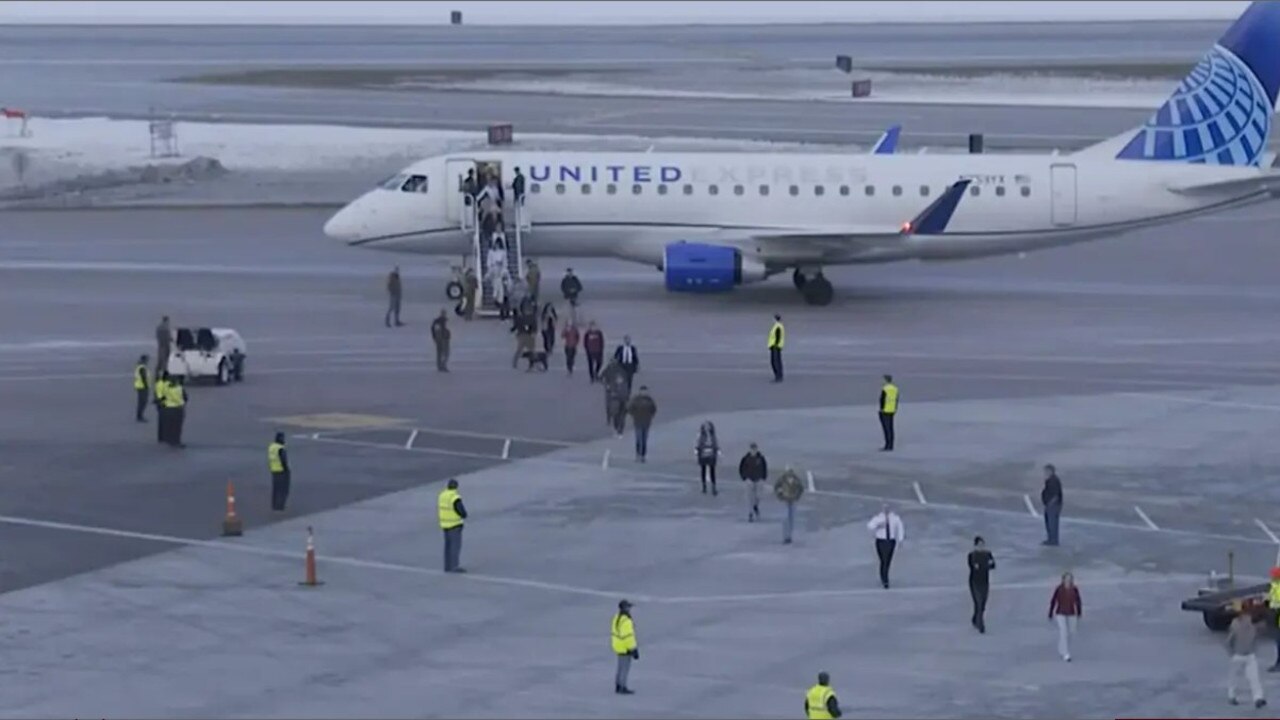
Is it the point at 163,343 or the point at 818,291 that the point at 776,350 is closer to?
the point at 163,343

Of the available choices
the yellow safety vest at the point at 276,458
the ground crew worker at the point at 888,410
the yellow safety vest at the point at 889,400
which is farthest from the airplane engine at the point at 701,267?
the yellow safety vest at the point at 276,458

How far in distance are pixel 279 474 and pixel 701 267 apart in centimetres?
2381

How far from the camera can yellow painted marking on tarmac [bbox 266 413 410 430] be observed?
46156 millimetres

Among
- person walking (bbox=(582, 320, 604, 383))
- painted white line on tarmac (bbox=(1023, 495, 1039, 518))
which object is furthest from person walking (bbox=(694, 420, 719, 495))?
person walking (bbox=(582, 320, 604, 383))

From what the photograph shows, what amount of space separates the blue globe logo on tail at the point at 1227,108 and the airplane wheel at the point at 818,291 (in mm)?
7727

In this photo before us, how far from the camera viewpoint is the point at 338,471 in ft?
138

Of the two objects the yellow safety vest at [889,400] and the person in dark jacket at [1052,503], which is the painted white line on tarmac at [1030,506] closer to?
the person in dark jacket at [1052,503]

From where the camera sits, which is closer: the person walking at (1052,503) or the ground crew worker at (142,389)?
the person walking at (1052,503)

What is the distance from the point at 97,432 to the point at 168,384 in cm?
235

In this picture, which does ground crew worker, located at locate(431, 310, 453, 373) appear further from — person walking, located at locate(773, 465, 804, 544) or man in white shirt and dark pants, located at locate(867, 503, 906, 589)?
man in white shirt and dark pants, located at locate(867, 503, 906, 589)

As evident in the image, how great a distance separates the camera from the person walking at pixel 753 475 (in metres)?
38.1

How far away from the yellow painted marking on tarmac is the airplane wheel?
18038 mm

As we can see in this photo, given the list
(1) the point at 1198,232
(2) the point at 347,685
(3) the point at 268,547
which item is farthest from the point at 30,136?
(2) the point at 347,685

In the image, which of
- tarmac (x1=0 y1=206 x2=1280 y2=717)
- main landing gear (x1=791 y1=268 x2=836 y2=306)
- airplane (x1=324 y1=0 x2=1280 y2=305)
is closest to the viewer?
tarmac (x1=0 y1=206 x2=1280 y2=717)
